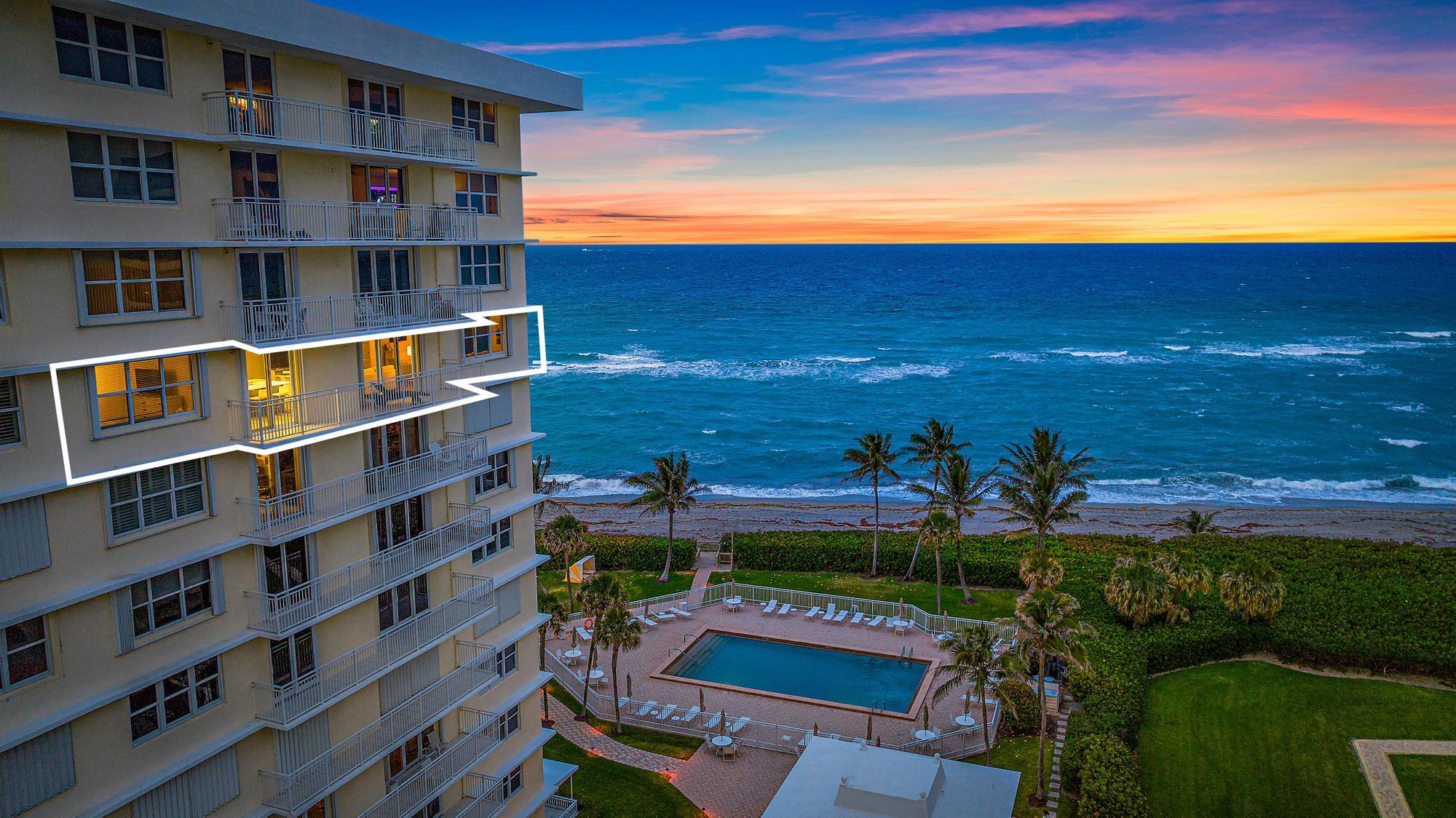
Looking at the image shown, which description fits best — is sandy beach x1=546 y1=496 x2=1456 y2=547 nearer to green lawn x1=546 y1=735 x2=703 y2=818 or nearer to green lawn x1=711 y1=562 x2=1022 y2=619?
green lawn x1=711 y1=562 x2=1022 y2=619

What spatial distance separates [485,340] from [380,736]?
9.17 meters

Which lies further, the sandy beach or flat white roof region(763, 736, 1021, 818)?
the sandy beach

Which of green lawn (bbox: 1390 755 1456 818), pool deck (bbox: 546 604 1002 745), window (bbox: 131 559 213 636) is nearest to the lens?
window (bbox: 131 559 213 636)

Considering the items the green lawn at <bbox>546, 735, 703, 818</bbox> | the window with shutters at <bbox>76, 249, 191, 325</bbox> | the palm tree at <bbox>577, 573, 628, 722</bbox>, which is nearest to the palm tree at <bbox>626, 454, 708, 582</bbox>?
the palm tree at <bbox>577, 573, 628, 722</bbox>

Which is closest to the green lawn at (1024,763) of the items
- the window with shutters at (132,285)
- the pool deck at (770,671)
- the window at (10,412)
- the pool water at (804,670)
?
the pool deck at (770,671)

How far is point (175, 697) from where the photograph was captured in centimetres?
1625

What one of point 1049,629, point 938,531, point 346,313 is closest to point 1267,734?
point 1049,629

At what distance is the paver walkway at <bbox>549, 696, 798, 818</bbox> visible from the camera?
104ft

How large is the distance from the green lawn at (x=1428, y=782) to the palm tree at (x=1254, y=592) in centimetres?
845

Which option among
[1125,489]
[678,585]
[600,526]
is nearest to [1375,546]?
[1125,489]

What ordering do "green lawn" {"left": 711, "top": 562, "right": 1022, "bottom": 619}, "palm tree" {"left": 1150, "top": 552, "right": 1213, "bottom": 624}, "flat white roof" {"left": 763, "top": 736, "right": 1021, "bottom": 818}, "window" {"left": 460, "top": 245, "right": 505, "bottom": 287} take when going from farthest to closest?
"green lawn" {"left": 711, "top": 562, "right": 1022, "bottom": 619} < "palm tree" {"left": 1150, "top": 552, "right": 1213, "bottom": 624} < "flat white roof" {"left": 763, "top": 736, "right": 1021, "bottom": 818} < "window" {"left": 460, "top": 245, "right": 505, "bottom": 287}

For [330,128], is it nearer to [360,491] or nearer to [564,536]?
[360,491]

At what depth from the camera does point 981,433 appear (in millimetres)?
94312

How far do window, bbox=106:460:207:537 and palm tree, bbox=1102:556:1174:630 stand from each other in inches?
1383
